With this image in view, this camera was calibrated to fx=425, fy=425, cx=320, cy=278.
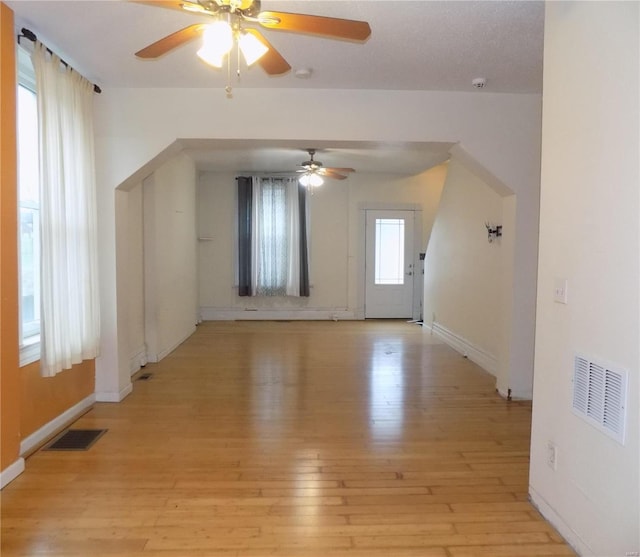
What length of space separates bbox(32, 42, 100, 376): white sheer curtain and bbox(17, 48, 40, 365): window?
0.59 ft

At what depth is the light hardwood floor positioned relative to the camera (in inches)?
77.8

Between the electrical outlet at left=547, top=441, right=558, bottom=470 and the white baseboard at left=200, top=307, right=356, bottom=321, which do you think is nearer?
the electrical outlet at left=547, top=441, right=558, bottom=470

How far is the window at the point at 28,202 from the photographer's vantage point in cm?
297

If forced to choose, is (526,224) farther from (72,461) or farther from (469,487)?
(72,461)

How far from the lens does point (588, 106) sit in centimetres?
184

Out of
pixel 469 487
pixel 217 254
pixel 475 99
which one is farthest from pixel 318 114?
pixel 217 254

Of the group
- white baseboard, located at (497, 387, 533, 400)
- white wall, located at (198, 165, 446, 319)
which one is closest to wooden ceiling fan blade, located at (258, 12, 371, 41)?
white baseboard, located at (497, 387, 533, 400)

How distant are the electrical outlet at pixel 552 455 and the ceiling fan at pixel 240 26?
2164 millimetres

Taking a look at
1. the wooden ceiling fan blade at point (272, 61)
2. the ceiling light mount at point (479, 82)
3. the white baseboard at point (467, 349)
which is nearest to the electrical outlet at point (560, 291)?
the wooden ceiling fan blade at point (272, 61)

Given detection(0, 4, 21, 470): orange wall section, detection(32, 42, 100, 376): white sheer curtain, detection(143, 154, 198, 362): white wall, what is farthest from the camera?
detection(143, 154, 198, 362): white wall

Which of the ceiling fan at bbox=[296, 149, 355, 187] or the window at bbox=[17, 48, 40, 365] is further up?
the ceiling fan at bbox=[296, 149, 355, 187]

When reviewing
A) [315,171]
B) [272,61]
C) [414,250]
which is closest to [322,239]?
[414,250]

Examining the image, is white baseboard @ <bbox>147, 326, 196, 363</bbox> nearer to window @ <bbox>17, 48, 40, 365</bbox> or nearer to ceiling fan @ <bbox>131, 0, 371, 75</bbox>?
window @ <bbox>17, 48, 40, 365</bbox>

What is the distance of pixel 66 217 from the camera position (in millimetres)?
3035
